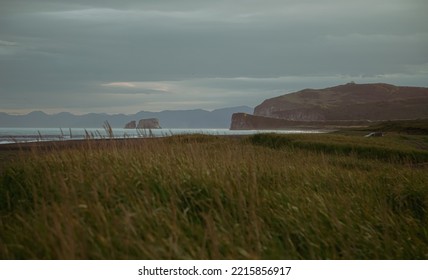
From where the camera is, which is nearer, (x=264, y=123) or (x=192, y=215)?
(x=192, y=215)

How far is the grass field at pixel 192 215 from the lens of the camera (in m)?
5.69

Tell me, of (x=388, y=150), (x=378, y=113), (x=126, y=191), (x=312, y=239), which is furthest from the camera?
(x=378, y=113)

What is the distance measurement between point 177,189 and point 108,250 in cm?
263

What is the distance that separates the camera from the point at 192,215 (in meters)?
7.29

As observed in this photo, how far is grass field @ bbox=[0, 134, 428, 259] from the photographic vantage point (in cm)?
569

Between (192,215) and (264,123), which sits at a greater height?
(192,215)

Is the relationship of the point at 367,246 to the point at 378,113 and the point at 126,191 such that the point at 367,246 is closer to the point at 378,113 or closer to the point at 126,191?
the point at 126,191

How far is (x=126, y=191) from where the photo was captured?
7.63 meters

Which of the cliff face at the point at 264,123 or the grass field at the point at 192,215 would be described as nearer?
the grass field at the point at 192,215

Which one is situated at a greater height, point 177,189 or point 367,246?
point 177,189

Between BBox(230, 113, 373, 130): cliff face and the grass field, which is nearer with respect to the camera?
the grass field

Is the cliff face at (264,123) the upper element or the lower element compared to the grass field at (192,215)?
lower

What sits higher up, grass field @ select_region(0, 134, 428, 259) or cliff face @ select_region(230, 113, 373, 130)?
grass field @ select_region(0, 134, 428, 259)
